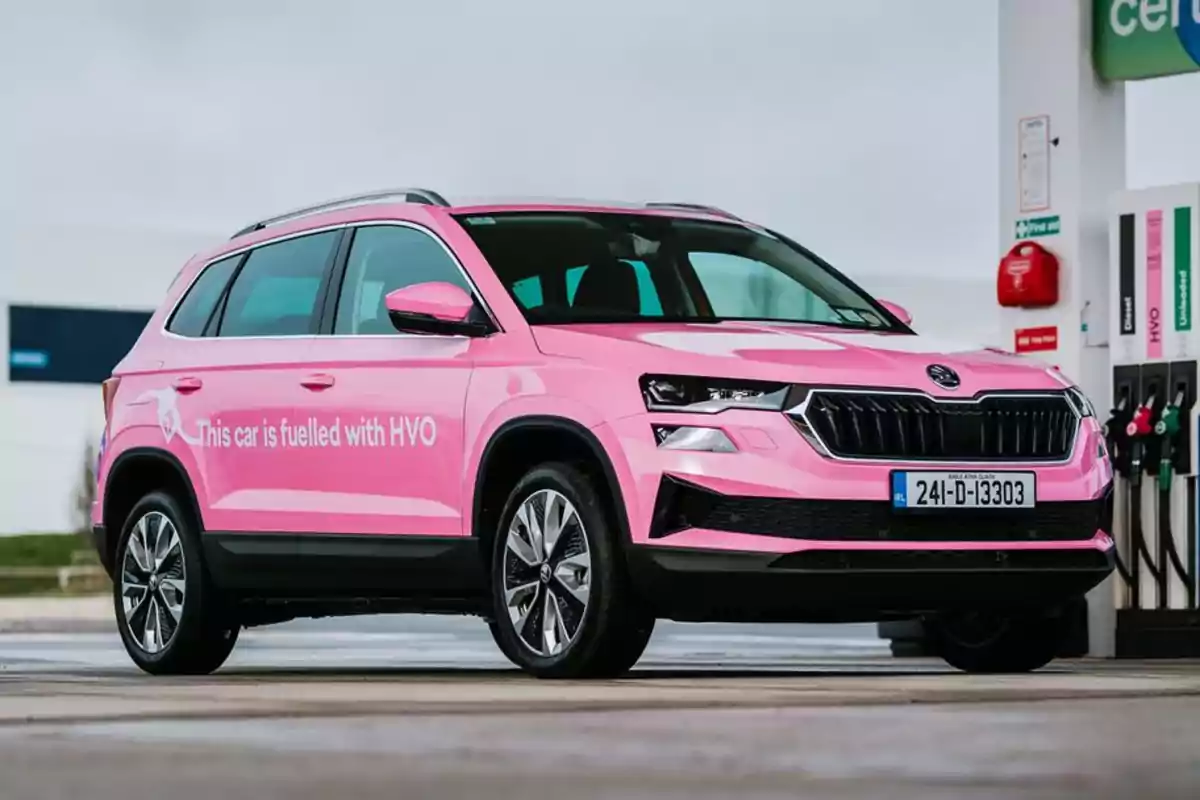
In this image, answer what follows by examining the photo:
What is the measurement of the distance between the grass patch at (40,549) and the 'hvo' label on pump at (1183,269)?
73.5 m

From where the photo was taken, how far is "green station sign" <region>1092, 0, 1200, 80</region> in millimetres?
13945

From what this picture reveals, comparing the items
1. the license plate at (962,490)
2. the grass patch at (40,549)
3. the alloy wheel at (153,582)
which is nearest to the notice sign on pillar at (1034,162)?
the license plate at (962,490)

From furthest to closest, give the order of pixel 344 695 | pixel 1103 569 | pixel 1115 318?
1. pixel 1115 318
2. pixel 1103 569
3. pixel 344 695

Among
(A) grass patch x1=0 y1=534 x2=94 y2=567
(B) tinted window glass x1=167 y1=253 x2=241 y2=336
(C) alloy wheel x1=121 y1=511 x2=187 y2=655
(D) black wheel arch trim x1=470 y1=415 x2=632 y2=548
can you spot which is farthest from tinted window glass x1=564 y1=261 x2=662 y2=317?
(A) grass patch x1=0 y1=534 x2=94 y2=567

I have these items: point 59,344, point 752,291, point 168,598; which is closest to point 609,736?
point 752,291

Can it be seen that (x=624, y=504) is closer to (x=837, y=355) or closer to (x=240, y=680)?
(x=837, y=355)

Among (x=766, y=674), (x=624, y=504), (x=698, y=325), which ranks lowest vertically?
(x=766, y=674)

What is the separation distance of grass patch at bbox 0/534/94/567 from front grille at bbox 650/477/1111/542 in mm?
77578

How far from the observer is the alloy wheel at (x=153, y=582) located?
10828 mm

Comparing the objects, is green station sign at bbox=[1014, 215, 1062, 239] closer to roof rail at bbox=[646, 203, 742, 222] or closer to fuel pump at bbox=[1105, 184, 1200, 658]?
fuel pump at bbox=[1105, 184, 1200, 658]

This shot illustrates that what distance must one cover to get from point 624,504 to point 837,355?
930 millimetres

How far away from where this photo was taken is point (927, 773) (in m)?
5.17

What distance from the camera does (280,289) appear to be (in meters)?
10.8

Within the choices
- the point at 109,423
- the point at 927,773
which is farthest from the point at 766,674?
the point at 927,773
